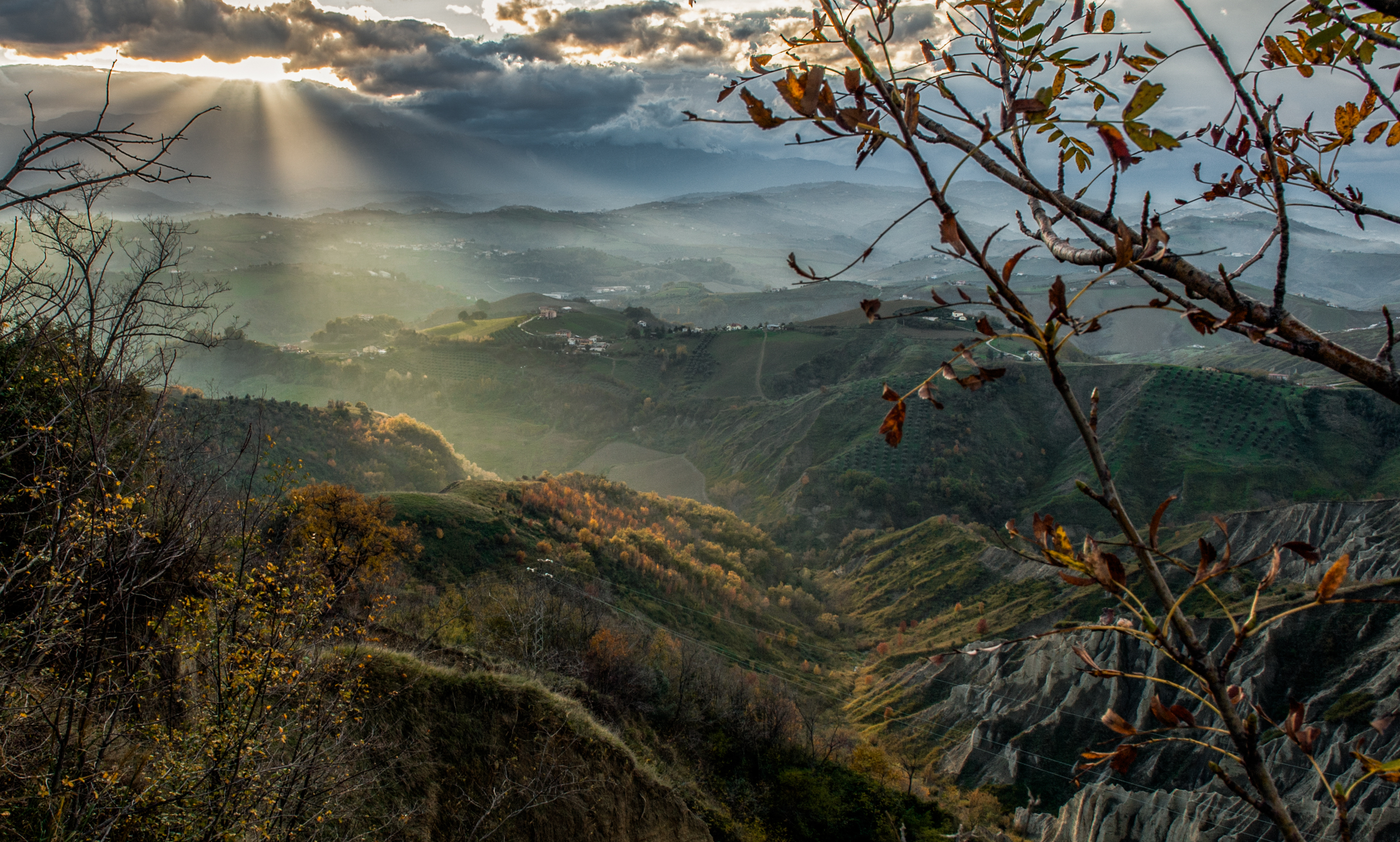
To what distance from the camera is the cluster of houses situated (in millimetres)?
134500

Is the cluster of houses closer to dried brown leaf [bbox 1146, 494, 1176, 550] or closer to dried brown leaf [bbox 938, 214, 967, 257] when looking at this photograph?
dried brown leaf [bbox 938, 214, 967, 257]

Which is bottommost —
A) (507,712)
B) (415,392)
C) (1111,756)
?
(415,392)

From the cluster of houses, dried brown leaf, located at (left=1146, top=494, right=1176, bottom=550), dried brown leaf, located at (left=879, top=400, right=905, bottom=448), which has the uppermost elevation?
dried brown leaf, located at (left=879, top=400, right=905, bottom=448)

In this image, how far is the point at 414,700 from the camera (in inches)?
540

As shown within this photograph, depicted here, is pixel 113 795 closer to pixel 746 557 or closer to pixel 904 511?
pixel 746 557

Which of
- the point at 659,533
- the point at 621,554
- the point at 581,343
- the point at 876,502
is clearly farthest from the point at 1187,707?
the point at 581,343

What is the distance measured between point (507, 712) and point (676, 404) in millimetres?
98107

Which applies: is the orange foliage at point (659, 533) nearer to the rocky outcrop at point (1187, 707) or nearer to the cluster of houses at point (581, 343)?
the rocky outcrop at point (1187, 707)

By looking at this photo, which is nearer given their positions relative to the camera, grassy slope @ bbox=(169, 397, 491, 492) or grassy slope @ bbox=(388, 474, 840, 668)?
grassy slope @ bbox=(388, 474, 840, 668)

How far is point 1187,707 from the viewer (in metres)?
29.4

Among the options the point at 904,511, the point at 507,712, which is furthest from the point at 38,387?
the point at 904,511

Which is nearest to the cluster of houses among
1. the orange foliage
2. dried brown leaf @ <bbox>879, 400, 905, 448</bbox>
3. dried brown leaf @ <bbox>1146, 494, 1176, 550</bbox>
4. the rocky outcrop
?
the orange foliage

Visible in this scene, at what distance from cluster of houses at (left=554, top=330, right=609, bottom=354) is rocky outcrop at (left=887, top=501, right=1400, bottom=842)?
10306 centimetres

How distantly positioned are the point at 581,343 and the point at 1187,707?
12191 centimetres
